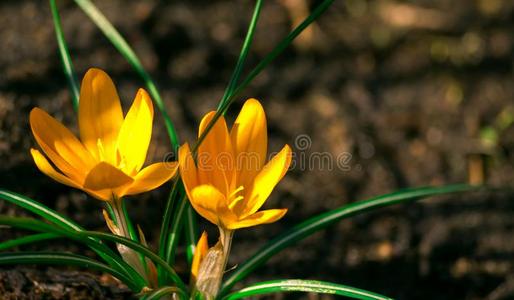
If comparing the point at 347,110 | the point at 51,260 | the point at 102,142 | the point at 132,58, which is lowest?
the point at 51,260

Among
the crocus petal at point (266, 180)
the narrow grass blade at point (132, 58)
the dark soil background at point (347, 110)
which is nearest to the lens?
the crocus petal at point (266, 180)

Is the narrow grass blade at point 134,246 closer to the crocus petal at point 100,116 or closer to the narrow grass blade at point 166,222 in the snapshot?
the narrow grass blade at point 166,222

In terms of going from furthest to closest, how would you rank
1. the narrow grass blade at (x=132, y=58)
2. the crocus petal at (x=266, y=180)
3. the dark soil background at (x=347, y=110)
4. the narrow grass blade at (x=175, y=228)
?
the dark soil background at (x=347, y=110) → the narrow grass blade at (x=132, y=58) → the narrow grass blade at (x=175, y=228) → the crocus petal at (x=266, y=180)

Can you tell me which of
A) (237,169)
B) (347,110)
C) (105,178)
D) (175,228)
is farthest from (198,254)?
(347,110)

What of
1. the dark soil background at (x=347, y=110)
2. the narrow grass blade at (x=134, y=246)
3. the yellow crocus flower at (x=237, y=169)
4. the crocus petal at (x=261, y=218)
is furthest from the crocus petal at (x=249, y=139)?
the dark soil background at (x=347, y=110)

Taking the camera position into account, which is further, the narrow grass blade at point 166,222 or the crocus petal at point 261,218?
the narrow grass blade at point 166,222

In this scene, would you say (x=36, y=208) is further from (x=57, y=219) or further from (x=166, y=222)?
(x=166, y=222)

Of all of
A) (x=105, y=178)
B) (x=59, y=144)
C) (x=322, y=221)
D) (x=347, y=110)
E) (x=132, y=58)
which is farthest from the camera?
(x=347, y=110)
